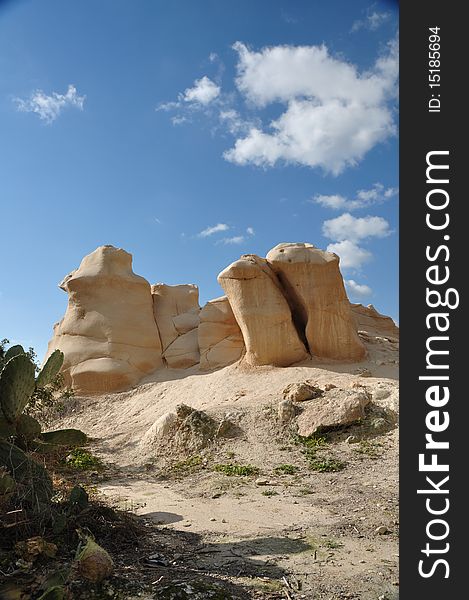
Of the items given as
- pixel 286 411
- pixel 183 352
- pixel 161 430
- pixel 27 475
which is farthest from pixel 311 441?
pixel 183 352

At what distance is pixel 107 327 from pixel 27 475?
43.9ft

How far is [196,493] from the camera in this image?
27.8 feet

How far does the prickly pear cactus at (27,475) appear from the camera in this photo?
509 cm

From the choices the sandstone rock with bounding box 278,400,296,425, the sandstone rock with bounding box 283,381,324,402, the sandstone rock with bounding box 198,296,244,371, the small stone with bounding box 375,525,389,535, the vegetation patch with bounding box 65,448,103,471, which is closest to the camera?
the small stone with bounding box 375,525,389,535

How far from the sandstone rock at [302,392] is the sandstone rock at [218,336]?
4.79 meters

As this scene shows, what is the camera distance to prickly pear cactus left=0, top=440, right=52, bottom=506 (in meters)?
5.09

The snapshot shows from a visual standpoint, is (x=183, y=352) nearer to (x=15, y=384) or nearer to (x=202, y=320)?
(x=202, y=320)

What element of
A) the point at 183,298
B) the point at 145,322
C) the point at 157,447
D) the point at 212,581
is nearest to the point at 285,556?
the point at 212,581

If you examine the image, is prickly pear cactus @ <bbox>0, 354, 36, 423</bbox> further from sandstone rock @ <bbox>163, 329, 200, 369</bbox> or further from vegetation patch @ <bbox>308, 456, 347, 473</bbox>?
sandstone rock @ <bbox>163, 329, 200, 369</bbox>

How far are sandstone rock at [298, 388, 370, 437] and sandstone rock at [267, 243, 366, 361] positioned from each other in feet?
13.6

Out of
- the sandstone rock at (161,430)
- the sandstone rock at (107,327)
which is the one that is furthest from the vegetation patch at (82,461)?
the sandstone rock at (107,327)

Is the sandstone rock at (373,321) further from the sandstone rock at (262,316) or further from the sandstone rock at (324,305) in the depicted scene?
the sandstone rock at (262,316)

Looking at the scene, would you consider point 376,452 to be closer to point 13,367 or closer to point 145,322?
point 13,367

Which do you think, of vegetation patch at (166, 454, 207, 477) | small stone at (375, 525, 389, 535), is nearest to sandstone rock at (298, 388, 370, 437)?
vegetation patch at (166, 454, 207, 477)
